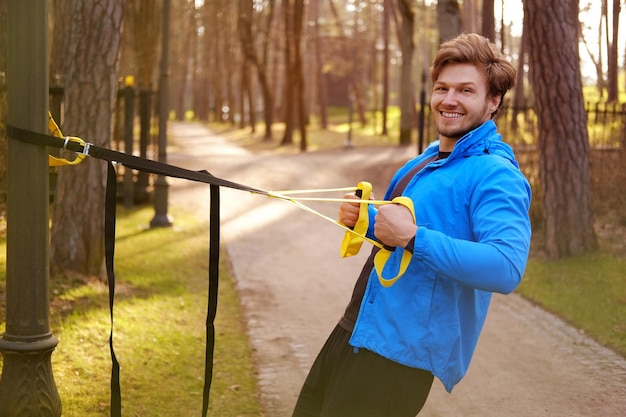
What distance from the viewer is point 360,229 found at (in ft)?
9.62

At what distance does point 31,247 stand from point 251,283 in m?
6.21

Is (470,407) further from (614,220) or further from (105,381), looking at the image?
(614,220)

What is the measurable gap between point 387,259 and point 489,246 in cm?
39

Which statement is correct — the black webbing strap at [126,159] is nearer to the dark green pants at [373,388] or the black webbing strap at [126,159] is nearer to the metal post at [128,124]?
the dark green pants at [373,388]

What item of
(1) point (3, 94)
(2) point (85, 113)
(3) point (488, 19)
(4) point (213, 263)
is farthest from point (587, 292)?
(3) point (488, 19)

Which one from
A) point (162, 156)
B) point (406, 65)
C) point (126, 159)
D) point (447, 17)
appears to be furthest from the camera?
point (406, 65)

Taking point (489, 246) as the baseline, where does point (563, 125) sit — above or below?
above

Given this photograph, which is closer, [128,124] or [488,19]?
[128,124]

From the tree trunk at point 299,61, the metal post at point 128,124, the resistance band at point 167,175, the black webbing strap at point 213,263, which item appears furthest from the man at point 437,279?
the tree trunk at point 299,61

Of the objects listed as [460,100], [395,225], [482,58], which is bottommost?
[395,225]

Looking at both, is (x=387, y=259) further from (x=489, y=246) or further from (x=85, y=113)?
(x=85, y=113)

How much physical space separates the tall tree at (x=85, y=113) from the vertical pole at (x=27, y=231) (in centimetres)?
462

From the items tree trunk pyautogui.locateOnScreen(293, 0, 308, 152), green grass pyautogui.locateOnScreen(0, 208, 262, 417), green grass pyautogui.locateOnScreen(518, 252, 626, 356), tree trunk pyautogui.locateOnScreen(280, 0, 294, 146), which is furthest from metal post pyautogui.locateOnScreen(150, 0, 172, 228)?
tree trunk pyautogui.locateOnScreen(280, 0, 294, 146)

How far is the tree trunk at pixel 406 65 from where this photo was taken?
989 inches
